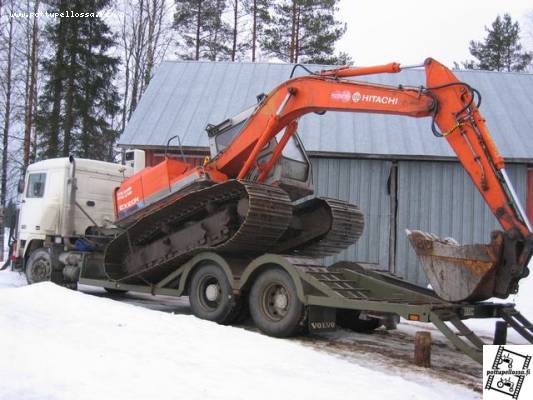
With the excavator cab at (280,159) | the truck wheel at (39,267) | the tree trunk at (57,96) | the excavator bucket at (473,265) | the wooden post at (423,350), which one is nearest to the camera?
the excavator bucket at (473,265)

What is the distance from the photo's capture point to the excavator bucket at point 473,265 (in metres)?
6.58

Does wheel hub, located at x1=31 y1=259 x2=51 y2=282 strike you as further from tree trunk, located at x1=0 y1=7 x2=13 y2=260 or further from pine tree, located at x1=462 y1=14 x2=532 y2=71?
pine tree, located at x1=462 y1=14 x2=532 y2=71

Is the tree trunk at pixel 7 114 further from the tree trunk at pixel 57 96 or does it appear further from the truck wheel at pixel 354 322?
the truck wheel at pixel 354 322

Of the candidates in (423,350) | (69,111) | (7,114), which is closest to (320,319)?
(423,350)

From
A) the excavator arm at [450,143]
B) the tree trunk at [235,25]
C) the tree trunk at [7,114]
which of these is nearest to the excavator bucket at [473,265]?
the excavator arm at [450,143]

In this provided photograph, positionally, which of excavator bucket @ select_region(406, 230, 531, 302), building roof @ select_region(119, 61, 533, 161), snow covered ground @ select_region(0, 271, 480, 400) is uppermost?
building roof @ select_region(119, 61, 533, 161)

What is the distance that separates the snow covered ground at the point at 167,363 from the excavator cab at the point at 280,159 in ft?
8.73

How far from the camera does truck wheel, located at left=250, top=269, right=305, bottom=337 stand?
26.6 feet

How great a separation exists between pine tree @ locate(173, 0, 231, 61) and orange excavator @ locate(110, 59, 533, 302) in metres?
24.3

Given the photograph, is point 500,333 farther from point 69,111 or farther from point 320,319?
point 69,111

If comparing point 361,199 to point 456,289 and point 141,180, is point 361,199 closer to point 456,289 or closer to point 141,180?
point 141,180

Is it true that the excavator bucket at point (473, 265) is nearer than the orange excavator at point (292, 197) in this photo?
Yes

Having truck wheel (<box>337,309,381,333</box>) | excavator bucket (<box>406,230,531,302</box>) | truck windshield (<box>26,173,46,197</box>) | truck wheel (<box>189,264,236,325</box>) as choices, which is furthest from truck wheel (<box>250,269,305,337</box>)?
truck windshield (<box>26,173,46,197</box>)

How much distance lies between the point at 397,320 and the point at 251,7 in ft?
94.6
